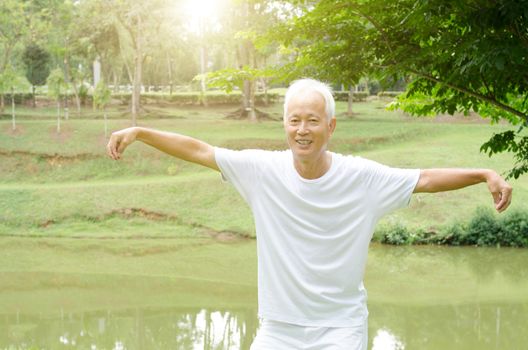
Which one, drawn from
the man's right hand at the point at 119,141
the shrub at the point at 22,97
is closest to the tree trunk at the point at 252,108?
the shrub at the point at 22,97

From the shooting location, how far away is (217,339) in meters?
10.7

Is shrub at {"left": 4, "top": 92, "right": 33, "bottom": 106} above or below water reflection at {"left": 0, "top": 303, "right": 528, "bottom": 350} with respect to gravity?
above

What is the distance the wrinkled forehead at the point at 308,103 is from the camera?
3.08m

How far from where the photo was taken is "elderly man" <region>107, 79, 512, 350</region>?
301 centimetres

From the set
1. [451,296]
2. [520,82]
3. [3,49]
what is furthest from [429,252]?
[3,49]

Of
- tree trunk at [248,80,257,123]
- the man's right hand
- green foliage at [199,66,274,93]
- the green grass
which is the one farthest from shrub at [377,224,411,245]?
the man's right hand

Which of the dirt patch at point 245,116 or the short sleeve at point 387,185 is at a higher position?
the short sleeve at point 387,185

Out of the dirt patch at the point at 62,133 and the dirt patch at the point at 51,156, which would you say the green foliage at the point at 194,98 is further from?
the dirt patch at the point at 51,156

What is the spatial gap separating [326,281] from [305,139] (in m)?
0.58

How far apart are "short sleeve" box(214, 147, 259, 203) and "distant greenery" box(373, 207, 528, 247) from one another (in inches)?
613


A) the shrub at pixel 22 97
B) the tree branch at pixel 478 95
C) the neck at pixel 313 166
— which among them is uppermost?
the tree branch at pixel 478 95

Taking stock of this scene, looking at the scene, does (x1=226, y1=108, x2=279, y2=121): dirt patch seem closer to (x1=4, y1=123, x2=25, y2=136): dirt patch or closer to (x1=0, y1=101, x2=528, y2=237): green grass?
(x1=0, y1=101, x2=528, y2=237): green grass

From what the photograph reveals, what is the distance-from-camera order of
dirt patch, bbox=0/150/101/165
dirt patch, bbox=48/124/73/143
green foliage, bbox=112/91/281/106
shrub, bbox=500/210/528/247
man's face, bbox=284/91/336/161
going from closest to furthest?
man's face, bbox=284/91/336/161 → shrub, bbox=500/210/528/247 → dirt patch, bbox=0/150/101/165 → dirt patch, bbox=48/124/73/143 → green foliage, bbox=112/91/281/106

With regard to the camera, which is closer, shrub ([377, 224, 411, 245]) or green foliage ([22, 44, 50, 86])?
shrub ([377, 224, 411, 245])
